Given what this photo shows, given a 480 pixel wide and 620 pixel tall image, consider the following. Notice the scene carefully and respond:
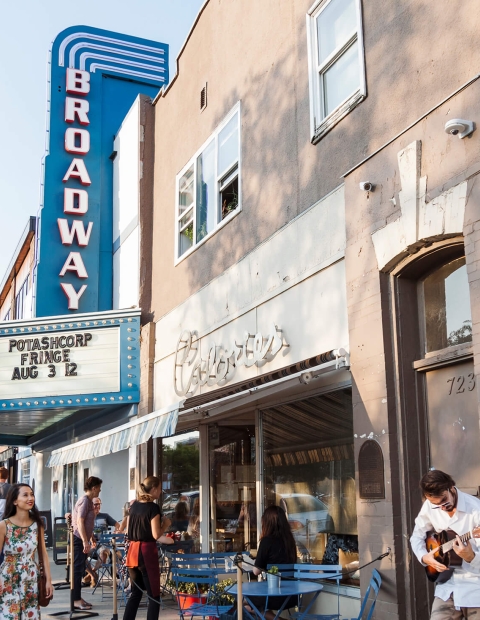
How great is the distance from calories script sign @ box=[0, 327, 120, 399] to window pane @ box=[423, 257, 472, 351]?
8360mm

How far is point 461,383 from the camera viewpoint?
A: 649 centimetres

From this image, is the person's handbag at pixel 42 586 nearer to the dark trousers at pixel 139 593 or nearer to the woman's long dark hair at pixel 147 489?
the dark trousers at pixel 139 593

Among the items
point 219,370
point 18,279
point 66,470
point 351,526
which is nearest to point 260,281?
point 219,370

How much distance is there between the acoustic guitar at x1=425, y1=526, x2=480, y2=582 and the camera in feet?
16.3

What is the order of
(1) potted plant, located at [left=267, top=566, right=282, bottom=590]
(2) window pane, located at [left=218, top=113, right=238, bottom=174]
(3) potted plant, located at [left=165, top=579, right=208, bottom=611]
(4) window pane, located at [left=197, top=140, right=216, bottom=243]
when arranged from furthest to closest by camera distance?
(4) window pane, located at [left=197, top=140, right=216, bottom=243] < (2) window pane, located at [left=218, top=113, right=238, bottom=174] < (3) potted plant, located at [left=165, top=579, right=208, bottom=611] < (1) potted plant, located at [left=267, top=566, right=282, bottom=590]

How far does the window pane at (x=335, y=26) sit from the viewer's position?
8.40 m

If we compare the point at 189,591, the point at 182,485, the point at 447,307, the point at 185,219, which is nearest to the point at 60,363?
the point at 182,485

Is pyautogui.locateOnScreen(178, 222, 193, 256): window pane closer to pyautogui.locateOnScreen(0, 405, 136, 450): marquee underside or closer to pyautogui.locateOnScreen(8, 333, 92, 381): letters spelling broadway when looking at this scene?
pyautogui.locateOnScreen(8, 333, 92, 381): letters spelling broadway

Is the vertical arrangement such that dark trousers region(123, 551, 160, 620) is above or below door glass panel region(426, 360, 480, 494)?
below

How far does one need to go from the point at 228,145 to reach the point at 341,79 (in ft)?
10.8

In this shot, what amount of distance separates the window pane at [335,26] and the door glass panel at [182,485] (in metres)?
6.74

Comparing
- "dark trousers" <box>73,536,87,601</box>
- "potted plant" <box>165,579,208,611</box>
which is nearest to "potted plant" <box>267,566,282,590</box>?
"potted plant" <box>165,579,208,611</box>

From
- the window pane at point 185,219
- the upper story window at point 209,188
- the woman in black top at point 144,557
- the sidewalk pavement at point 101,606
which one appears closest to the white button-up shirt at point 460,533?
the woman in black top at point 144,557

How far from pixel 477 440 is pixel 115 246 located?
38.2 feet
